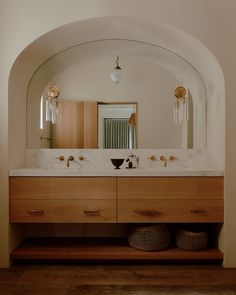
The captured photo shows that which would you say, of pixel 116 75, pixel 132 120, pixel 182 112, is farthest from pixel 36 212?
pixel 182 112

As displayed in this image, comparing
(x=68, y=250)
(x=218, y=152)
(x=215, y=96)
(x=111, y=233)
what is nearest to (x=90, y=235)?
(x=111, y=233)

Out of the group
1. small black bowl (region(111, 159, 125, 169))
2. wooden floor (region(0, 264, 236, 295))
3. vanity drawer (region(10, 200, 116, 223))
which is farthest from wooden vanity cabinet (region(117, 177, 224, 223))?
wooden floor (region(0, 264, 236, 295))

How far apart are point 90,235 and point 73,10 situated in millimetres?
1959

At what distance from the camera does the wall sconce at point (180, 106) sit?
108 inches

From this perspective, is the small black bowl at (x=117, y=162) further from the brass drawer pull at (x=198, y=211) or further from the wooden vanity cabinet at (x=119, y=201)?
the brass drawer pull at (x=198, y=211)

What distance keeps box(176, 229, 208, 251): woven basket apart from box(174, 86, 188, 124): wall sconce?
40.9 inches

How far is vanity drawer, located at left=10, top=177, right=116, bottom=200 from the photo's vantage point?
2250mm

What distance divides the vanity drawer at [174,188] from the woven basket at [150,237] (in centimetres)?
28

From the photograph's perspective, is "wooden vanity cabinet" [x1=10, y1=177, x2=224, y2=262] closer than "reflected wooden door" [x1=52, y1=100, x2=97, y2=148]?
Yes

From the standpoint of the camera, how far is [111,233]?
2703 mm

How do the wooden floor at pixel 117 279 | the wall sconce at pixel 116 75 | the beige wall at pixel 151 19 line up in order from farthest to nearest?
1. the wall sconce at pixel 116 75
2. the beige wall at pixel 151 19
3. the wooden floor at pixel 117 279

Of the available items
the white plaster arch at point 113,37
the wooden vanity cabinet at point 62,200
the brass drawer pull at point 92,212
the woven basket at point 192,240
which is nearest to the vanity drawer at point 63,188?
the wooden vanity cabinet at point 62,200

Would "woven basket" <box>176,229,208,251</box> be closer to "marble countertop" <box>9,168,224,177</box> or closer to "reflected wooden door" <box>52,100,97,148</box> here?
"marble countertop" <box>9,168,224,177</box>

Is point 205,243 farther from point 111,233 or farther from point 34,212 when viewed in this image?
point 34,212
